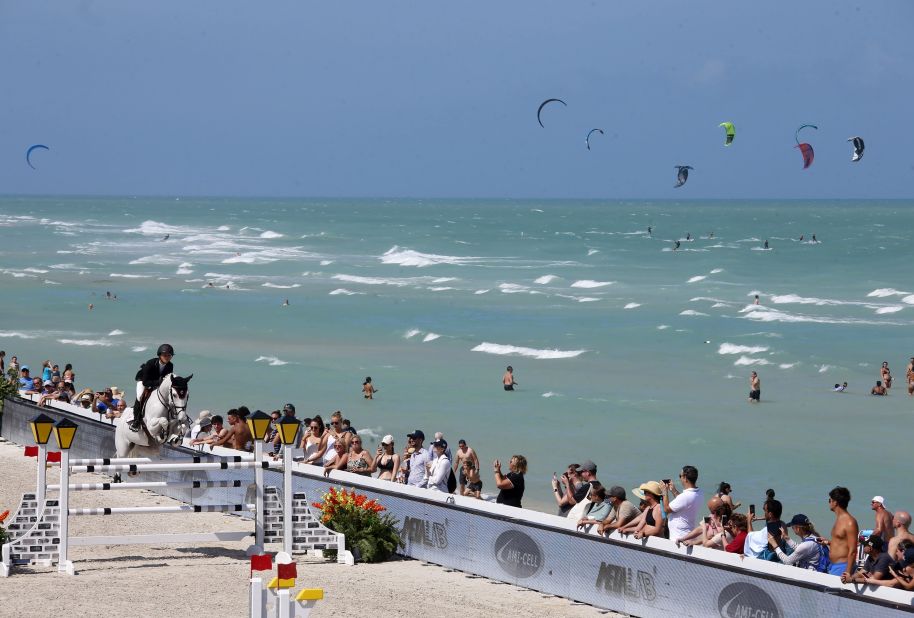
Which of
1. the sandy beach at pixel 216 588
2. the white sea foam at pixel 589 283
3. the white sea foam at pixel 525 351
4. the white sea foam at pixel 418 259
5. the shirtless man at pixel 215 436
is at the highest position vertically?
the white sea foam at pixel 418 259

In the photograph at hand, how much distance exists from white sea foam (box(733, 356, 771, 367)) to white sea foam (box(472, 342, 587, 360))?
5256 millimetres

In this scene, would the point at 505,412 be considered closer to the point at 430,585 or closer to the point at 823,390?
the point at 823,390

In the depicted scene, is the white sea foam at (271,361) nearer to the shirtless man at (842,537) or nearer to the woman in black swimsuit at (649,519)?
the woman in black swimsuit at (649,519)

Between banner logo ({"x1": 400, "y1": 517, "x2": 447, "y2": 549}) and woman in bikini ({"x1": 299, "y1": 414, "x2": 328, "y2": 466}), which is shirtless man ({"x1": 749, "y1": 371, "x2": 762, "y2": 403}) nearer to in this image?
woman in bikini ({"x1": 299, "y1": 414, "x2": 328, "y2": 466})

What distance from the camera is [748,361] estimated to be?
42938 mm

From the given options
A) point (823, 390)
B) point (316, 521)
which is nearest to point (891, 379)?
point (823, 390)

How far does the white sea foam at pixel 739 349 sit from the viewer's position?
45094mm

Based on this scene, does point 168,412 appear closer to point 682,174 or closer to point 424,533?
point 424,533

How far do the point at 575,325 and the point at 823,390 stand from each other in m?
18.0

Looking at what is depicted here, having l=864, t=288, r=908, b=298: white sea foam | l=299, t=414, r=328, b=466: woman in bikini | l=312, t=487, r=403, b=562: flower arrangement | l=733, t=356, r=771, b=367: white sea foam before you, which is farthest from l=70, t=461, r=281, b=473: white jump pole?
l=864, t=288, r=908, b=298: white sea foam

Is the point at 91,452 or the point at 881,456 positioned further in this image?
the point at 881,456

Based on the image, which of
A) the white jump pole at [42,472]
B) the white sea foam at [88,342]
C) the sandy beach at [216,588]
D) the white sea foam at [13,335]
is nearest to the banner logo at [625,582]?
the sandy beach at [216,588]

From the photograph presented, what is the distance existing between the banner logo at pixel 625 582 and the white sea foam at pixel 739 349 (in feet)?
112

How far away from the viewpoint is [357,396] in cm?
3381
